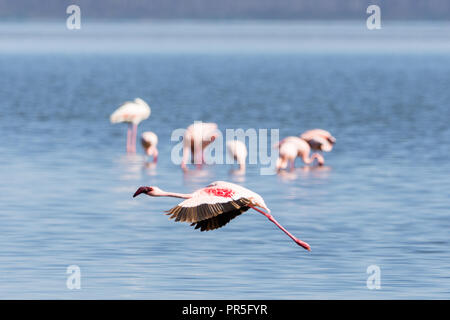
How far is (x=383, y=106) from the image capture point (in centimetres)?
5253

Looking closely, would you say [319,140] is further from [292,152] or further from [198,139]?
Result: [198,139]

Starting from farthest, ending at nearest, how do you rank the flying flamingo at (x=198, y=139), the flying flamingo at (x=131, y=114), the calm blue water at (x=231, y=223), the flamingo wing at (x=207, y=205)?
the flying flamingo at (x=131, y=114) → the flying flamingo at (x=198, y=139) → the calm blue water at (x=231, y=223) → the flamingo wing at (x=207, y=205)

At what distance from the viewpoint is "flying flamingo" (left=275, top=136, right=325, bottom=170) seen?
26141 mm

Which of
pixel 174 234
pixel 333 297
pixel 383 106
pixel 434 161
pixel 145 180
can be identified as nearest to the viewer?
pixel 333 297

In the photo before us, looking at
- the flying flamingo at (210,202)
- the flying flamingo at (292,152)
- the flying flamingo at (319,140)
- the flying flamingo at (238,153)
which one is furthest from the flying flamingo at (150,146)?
the flying flamingo at (210,202)

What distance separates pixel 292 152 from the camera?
26281 mm

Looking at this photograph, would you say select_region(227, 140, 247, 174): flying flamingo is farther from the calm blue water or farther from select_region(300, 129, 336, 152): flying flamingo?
select_region(300, 129, 336, 152): flying flamingo

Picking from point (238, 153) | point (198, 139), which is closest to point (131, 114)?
point (198, 139)

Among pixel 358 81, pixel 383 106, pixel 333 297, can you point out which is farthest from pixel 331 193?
pixel 358 81

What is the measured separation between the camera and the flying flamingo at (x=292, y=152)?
2614 cm

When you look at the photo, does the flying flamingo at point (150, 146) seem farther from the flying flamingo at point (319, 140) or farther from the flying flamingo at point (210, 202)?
the flying flamingo at point (210, 202)

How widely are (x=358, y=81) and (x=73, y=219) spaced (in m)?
63.8

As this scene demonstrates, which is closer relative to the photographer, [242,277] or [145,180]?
[242,277]
